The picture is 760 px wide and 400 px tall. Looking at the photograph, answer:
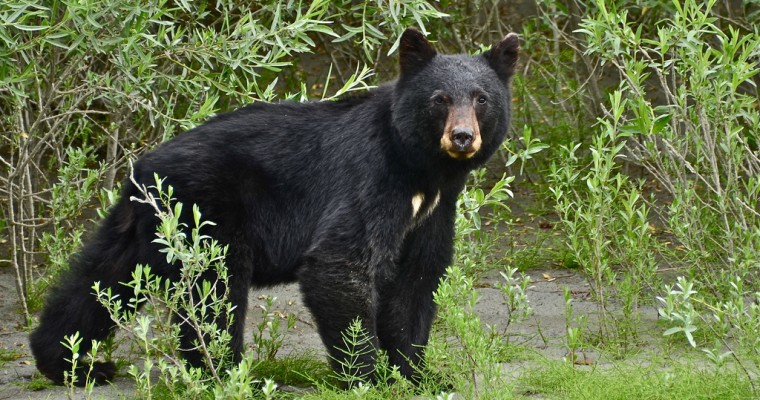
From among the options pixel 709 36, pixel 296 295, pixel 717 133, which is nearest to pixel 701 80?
pixel 717 133

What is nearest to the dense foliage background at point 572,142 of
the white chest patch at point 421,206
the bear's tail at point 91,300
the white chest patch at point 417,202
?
the white chest patch at point 421,206

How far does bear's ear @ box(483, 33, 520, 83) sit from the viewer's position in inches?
265

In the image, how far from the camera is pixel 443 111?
646 cm

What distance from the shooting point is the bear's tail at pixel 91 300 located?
658 centimetres

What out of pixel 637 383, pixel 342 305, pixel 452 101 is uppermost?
pixel 452 101

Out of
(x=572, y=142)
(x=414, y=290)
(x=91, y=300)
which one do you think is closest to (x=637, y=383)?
(x=414, y=290)

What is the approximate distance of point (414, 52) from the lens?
21.9ft

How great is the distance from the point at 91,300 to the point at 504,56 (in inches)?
110

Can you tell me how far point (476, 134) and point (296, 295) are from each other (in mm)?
2944

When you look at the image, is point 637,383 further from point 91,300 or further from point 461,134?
point 91,300

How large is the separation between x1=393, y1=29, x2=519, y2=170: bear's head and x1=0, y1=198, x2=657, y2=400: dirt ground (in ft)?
4.17

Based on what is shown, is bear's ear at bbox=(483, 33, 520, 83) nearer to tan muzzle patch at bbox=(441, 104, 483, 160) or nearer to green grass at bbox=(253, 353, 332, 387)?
tan muzzle patch at bbox=(441, 104, 483, 160)

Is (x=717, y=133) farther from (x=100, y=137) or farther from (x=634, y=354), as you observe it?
(x=100, y=137)

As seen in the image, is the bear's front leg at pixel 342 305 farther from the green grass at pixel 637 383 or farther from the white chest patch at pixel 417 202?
the green grass at pixel 637 383
